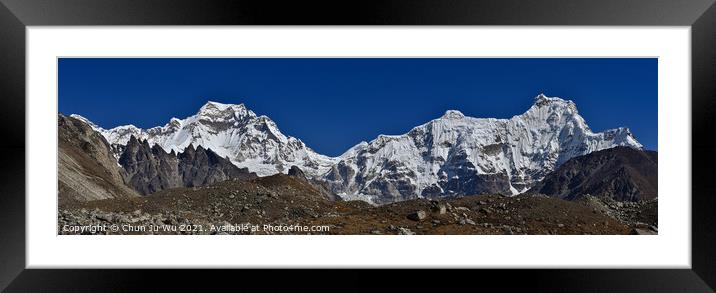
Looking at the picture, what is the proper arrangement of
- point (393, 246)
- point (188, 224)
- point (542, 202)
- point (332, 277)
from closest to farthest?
point (332, 277), point (393, 246), point (188, 224), point (542, 202)

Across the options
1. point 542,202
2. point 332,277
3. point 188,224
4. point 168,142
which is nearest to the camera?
point 332,277

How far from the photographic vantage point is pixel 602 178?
473 inches

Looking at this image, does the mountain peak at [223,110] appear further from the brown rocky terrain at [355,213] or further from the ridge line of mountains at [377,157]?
the brown rocky terrain at [355,213]

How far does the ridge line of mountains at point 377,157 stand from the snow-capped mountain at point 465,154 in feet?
0.11

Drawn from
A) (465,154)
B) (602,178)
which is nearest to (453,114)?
(602,178)

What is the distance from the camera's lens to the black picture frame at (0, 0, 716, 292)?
4766 millimetres

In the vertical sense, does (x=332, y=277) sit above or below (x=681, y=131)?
below

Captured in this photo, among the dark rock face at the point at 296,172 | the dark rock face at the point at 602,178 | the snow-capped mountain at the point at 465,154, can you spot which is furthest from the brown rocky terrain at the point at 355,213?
the dark rock face at the point at 296,172
